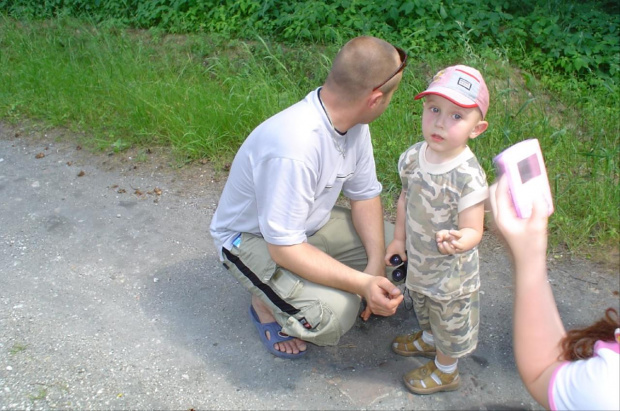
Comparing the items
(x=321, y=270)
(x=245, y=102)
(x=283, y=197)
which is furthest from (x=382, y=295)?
(x=245, y=102)

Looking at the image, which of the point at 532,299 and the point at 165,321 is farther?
the point at 165,321

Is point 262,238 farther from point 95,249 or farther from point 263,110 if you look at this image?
point 263,110

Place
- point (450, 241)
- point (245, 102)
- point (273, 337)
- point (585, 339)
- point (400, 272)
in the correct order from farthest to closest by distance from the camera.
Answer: point (245, 102) → point (273, 337) → point (400, 272) → point (450, 241) → point (585, 339)

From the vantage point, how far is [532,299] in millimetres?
1645

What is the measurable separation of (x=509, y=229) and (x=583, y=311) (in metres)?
1.76

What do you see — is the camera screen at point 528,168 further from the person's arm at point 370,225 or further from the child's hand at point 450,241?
the person's arm at point 370,225

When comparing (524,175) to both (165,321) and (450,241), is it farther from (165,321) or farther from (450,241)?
(165,321)

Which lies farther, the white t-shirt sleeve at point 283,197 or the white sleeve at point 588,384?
the white t-shirt sleeve at point 283,197

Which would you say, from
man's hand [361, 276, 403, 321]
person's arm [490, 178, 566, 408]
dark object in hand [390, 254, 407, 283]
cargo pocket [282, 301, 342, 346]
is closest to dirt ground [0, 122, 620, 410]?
cargo pocket [282, 301, 342, 346]

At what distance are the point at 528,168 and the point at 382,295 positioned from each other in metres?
0.88

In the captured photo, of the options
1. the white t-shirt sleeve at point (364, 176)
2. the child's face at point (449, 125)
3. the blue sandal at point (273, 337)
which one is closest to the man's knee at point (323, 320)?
the blue sandal at point (273, 337)

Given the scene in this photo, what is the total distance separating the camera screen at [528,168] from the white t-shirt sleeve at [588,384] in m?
0.47

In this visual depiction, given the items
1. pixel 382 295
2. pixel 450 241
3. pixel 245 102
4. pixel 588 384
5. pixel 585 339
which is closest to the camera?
pixel 588 384

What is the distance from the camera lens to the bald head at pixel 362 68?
2479mm
